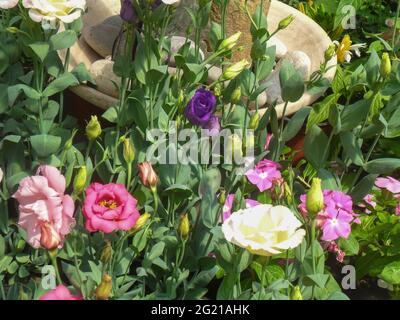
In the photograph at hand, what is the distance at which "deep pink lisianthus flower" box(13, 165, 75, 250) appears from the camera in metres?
0.93

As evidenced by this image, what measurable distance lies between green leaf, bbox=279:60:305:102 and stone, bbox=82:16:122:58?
58 cm

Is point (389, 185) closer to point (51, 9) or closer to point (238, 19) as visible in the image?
point (238, 19)

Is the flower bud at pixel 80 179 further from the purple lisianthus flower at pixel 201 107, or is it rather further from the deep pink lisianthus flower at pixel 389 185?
→ the deep pink lisianthus flower at pixel 389 185

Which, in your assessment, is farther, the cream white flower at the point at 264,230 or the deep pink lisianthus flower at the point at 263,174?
the deep pink lisianthus flower at the point at 263,174

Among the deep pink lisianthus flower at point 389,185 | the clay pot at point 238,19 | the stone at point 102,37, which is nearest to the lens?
the deep pink lisianthus flower at point 389,185

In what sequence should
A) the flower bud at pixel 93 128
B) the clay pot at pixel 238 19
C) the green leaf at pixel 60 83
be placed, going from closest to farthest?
the flower bud at pixel 93 128
the green leaf at pixel 60 83
the clay pot at pixel 238 19

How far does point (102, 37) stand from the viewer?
1.78m

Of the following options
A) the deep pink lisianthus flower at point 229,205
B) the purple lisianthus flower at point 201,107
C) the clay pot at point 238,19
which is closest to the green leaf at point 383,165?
the deep pink lisianthus flower at point 229,205

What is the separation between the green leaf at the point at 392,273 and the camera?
1.39m

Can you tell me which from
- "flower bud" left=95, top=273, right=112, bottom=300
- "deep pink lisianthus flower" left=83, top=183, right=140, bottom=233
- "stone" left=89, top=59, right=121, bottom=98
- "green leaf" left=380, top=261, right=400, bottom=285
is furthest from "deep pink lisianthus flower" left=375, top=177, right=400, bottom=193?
"flower bud" left=95, top=273, right=112, bottom=300

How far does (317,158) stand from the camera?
135 centimetres

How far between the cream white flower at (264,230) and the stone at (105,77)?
2.32ft

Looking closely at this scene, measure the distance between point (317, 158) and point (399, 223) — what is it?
24cm

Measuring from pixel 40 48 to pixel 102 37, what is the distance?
53 cm
